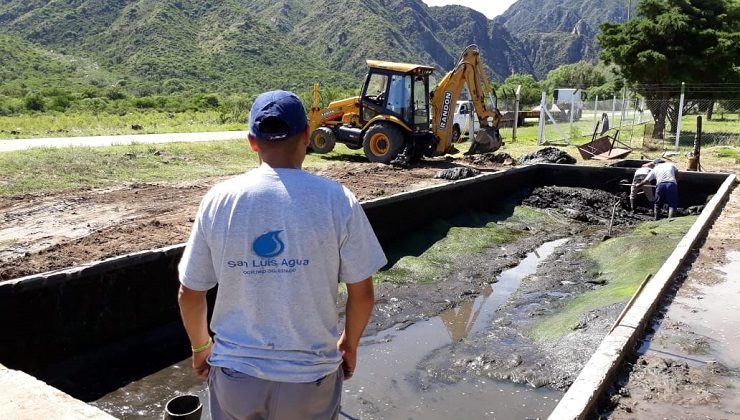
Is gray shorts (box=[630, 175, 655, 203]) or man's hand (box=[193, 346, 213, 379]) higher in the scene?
man's hand (box=[193, 346, 213, 379])

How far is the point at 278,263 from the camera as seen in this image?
212 centimetres

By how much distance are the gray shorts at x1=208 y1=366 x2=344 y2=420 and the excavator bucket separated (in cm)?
1591

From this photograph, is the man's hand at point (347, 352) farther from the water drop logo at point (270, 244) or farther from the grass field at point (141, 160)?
the grass field at point (141, 160)

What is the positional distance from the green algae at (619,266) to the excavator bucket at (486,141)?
6.18 metres

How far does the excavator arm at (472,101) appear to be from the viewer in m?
16.6

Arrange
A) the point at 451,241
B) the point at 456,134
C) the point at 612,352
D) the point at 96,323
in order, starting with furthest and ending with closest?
the point at 456,134 → the point at 451,241 → the point at 96,323 → the point at 612,352

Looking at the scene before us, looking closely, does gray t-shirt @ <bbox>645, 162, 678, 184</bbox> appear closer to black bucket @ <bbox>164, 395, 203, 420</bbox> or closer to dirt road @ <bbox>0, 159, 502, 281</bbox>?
dirt road @ <bbox>0, 159, 502, 281</bbox>

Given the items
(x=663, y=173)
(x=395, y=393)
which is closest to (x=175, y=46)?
(x=663, y=173)

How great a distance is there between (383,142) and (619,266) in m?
8.24

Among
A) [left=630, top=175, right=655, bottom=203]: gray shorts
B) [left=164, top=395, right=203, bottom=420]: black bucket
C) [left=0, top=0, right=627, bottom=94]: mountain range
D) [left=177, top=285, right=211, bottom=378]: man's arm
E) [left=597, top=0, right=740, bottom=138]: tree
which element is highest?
[left=0, top=0, right=627, bottom=94]: mountain range

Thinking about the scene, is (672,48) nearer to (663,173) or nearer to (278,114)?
(663,173)

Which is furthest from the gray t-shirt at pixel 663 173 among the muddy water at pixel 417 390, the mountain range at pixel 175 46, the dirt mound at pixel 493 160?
the mountain range at pixel 175 46

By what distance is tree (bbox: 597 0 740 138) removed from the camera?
2139 centimetres

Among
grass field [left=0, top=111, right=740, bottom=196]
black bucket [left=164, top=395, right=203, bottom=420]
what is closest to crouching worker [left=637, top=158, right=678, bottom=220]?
grass field [left=0, top=111, right=740, bottom=196]
